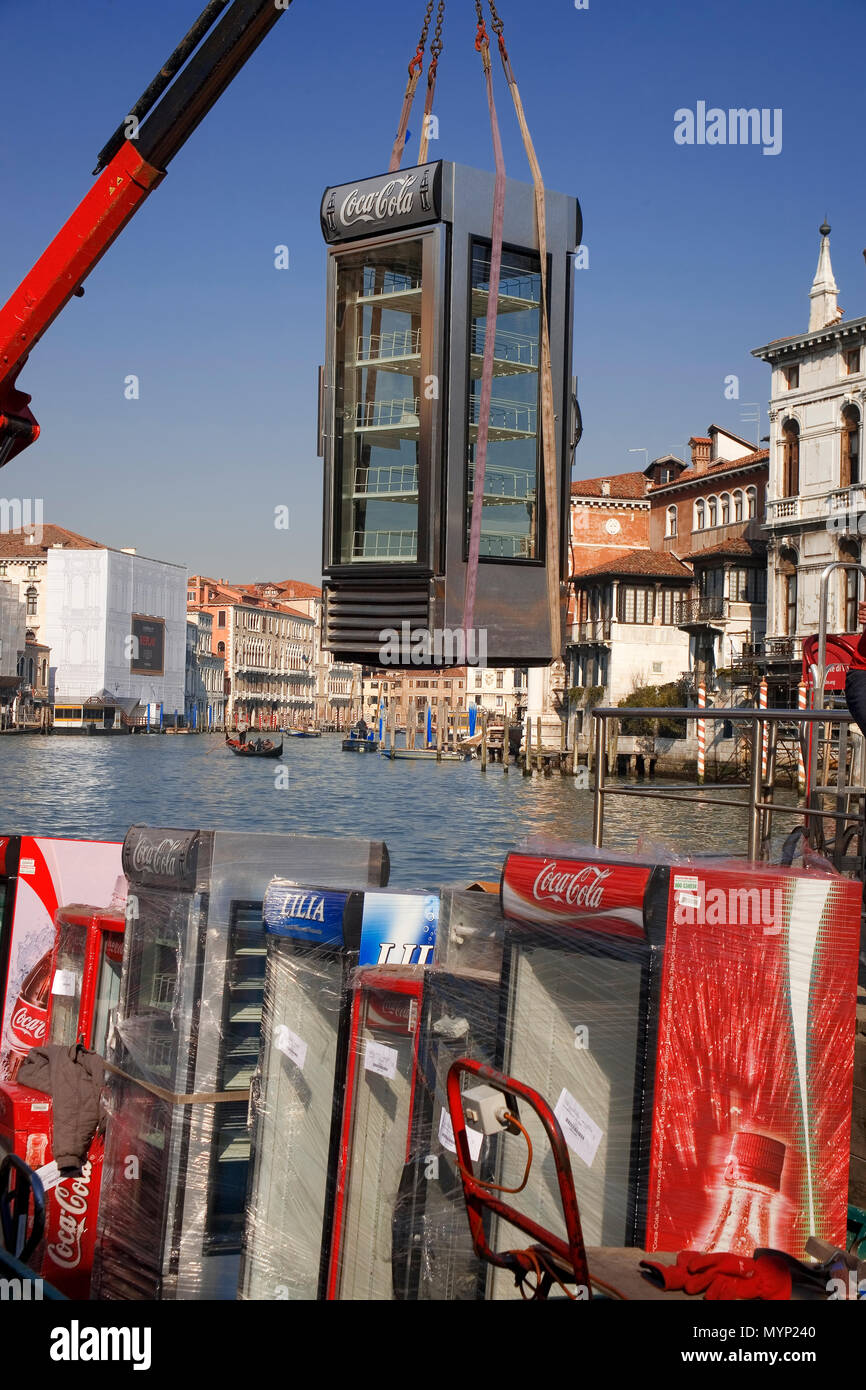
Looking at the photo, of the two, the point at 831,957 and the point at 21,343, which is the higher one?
the point at 21,343

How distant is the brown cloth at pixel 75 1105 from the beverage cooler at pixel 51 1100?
0.06 m

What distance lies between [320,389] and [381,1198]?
9.88ft

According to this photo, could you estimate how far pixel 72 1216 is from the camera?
5566 millimetres

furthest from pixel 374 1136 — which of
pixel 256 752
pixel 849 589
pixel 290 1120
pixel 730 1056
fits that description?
pixel 256 752

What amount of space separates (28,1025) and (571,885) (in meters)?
3.63

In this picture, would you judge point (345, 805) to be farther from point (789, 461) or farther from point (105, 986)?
point (105, 986)

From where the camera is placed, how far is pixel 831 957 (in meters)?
3.67

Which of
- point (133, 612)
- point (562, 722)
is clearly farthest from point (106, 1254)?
point (133, 612)

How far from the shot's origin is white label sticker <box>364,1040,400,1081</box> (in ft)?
14.4

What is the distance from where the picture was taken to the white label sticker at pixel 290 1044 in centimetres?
476

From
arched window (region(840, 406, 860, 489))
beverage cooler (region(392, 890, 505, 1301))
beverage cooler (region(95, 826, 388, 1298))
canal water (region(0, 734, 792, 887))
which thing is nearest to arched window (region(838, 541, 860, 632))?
arched window (region(840, 406, 860, 489))

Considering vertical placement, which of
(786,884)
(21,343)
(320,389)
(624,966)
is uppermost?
(21,343)

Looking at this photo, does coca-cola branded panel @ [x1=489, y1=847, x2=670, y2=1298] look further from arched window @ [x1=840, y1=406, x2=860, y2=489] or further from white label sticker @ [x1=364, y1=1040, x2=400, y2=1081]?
arched window @ [x1=840, y1=406, x2=860, y2=489]

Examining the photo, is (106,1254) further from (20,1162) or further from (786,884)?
(786,884)
